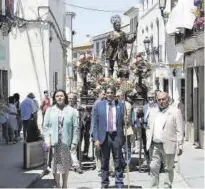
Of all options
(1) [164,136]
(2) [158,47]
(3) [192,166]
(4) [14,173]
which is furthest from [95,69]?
(2) [158,47]

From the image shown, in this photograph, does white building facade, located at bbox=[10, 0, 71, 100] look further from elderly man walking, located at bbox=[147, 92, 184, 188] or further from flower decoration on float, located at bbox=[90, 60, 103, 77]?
elderly man walking, located at bbox=[147, 92, 184, 188]

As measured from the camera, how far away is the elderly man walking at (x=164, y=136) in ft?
26.7

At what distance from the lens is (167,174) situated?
8.35 metres

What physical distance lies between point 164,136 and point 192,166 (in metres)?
4.33

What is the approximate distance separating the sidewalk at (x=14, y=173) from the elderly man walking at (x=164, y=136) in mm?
2593

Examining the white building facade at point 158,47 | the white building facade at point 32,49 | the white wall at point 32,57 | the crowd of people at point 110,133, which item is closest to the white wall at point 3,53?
the white building facade at point 32,49

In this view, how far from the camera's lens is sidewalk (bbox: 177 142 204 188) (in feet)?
33.1

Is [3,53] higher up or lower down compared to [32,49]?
lower down

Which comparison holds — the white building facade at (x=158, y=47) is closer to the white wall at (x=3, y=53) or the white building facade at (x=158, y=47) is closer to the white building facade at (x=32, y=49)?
the white building facade at (x=32, y=49)

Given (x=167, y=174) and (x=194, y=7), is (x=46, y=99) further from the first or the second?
(x=167, y=174)

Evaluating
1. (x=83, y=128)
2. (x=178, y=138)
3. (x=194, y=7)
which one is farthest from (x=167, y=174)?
(x=194, y=7)

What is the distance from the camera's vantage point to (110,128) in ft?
29.0

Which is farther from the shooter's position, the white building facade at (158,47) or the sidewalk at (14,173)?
the white building facade at (158,47)

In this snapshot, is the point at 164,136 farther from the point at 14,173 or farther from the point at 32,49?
the point at 32,49
